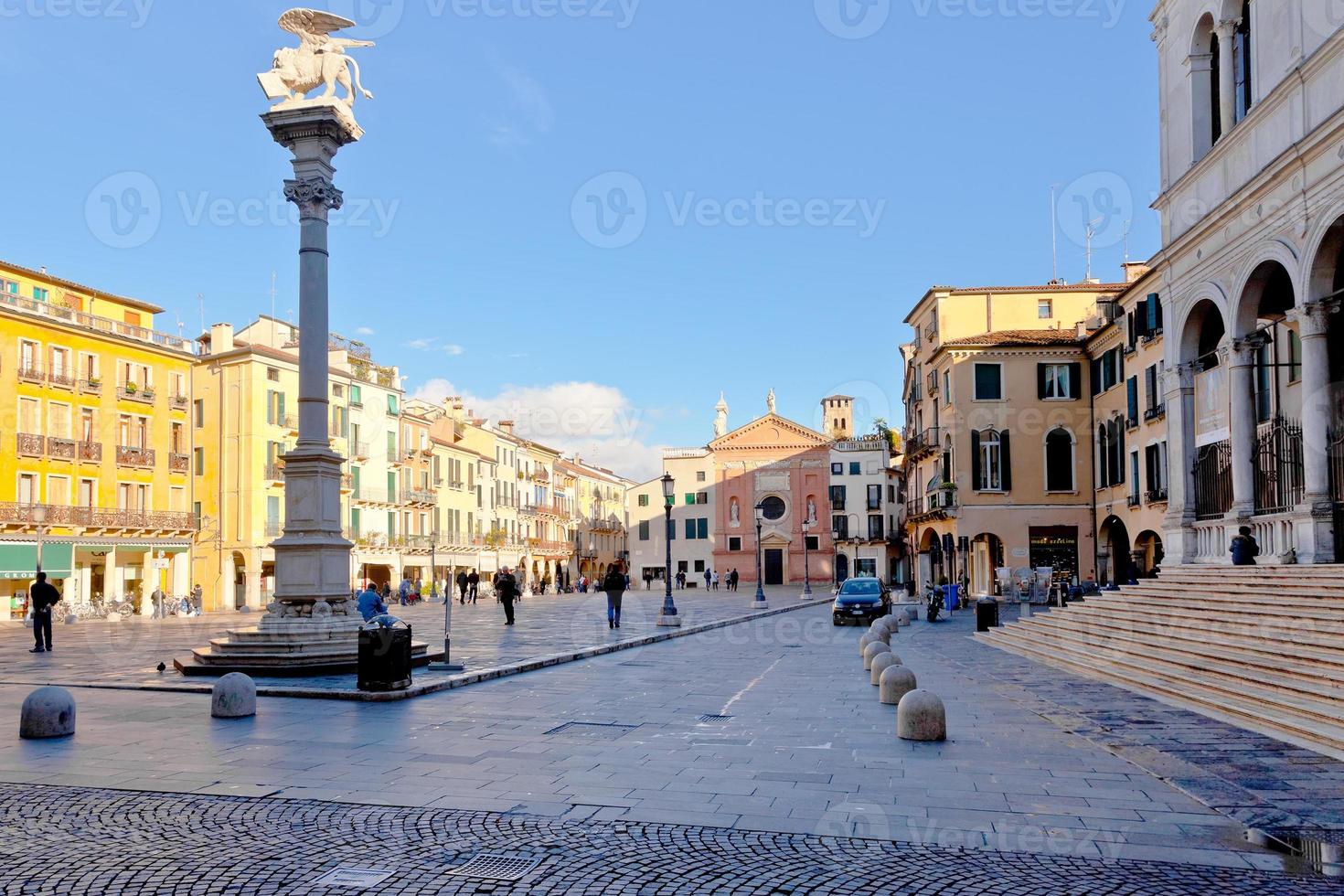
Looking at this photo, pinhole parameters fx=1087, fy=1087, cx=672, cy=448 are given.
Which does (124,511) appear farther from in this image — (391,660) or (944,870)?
(944,870)

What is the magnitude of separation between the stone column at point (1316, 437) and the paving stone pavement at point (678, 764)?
5.17 meters

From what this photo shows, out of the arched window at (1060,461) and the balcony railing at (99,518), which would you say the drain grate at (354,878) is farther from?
the balcony railing at (99,518)

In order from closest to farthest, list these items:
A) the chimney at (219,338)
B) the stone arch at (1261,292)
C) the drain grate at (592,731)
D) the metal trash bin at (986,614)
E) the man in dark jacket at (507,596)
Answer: the drain grate at (592,731), the stone arch at (1261,292), the metal trash bin at (986,614), the man in dark jacket at (507,596), the chimney at (219,338)

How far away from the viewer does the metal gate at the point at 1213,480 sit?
62.4 feet

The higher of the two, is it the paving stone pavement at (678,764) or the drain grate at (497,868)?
the drain grate at (497,868)

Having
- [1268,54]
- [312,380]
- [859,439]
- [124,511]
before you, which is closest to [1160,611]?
[1268,54]

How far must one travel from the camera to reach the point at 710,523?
311ft

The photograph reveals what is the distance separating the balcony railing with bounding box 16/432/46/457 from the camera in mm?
40938

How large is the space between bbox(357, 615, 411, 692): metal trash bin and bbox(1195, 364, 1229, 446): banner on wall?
14.4 metres

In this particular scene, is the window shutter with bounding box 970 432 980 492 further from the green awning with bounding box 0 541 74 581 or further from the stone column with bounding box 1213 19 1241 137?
the green awning with bounding box 0 541 74 581

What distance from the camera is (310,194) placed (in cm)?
1772

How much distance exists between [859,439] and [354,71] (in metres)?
78.6

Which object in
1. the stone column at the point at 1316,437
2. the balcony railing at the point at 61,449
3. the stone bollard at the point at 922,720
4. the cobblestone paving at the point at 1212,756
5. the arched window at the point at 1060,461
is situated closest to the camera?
the cobblestone paving at the point at 1212,756

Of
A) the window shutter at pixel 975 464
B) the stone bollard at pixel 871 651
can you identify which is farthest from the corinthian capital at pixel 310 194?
the window shutter at pixel 975 464
